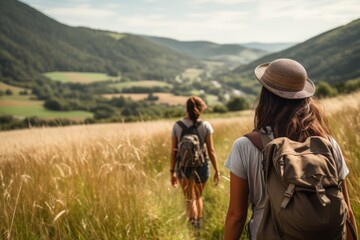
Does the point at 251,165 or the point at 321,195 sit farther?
→ the point at 251,165

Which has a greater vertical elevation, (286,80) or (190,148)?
(286,80)

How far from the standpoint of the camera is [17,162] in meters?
4.59

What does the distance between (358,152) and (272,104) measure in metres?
2.82

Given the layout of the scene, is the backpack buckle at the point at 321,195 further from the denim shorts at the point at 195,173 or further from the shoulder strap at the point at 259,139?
the denim shorts at the point at 195,173

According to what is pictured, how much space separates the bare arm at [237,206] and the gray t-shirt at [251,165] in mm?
35

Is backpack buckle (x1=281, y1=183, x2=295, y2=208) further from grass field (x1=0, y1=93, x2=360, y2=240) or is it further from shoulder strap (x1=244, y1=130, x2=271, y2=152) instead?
grass field (x1=0, y1=93, x2=360, y2=240)

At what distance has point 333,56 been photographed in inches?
4924

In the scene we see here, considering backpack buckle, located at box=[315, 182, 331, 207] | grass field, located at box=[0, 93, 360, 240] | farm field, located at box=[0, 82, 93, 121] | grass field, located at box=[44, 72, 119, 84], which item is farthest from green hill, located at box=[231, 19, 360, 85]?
backpack buckle, located at box=[315, 182, 331, 207]

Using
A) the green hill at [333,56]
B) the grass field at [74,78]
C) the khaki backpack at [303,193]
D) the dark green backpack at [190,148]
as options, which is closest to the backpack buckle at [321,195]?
the khaki backpack at [303,193]

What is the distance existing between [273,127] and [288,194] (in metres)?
0.46

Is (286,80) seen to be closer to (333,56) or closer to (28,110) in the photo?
(28,110)

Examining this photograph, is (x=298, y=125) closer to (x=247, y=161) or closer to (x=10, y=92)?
(x=247, y=161)

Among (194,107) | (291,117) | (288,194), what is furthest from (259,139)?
(194,107)

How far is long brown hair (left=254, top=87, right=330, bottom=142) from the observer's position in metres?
1.74
